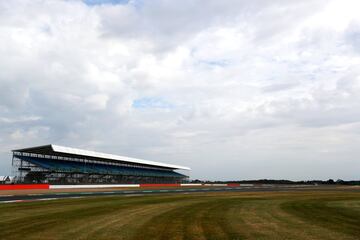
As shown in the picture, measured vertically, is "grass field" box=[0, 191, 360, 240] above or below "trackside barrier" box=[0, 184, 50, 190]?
below

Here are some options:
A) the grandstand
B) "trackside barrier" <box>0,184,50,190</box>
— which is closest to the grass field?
"trackside barrier" <box>0,184,50,190</box>

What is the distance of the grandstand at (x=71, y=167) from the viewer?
64.8 m

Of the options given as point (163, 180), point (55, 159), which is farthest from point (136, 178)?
point (55, 159)

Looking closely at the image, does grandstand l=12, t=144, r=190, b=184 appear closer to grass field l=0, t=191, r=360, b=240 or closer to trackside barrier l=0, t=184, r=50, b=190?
trackside barrier l=0, t=184, r=50, b=190

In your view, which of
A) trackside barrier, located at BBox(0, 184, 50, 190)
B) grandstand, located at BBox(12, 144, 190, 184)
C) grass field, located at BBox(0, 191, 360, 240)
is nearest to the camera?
grass field, located at BBox(0, 191, 360, 240)

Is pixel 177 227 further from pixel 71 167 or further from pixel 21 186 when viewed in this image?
pixel 71 167

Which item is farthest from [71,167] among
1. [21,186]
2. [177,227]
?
[177,227]

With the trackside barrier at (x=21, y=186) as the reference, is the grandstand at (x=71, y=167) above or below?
above

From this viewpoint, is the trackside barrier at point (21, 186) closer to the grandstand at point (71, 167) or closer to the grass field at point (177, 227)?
the grandstand at point (71, 167)

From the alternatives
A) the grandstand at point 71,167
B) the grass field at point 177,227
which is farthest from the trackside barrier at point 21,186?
the grass field at point 177,227

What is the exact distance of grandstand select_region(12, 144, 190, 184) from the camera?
64812 millimetres

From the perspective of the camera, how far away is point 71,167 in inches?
2901

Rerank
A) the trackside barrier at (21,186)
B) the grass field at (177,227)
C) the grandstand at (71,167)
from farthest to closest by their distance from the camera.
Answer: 1. the grandstand at (71,167)
2. the trackside barrier at (21,186)
3. the grass field at (177,227)

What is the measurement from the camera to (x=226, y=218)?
16.5 meters
